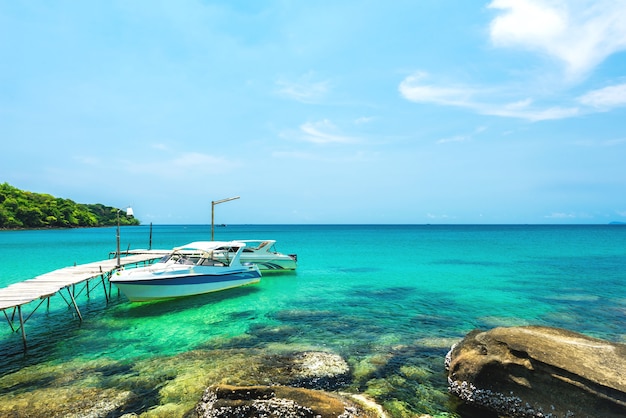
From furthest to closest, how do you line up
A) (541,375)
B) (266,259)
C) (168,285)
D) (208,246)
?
(266,259) → (208,246) → (168,285) → (541,375)

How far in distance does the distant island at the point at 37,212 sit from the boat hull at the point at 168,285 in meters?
87.5

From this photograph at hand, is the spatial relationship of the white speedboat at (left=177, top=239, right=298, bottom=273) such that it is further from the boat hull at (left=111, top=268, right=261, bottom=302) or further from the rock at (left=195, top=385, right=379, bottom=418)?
the rock at (left=195, top=385, right=379, bottom=418)

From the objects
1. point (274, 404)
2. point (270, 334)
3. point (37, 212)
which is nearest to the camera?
point (274, 404)

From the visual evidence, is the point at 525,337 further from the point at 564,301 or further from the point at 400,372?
the point at 564,301

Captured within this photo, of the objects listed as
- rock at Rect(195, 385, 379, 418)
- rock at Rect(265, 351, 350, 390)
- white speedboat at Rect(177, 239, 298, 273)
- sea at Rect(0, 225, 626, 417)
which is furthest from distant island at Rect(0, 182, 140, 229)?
rock at Rect(195, 385, 379, 418)

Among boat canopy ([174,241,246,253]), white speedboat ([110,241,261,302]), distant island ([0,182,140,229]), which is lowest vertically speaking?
white speedboat ([110,241,261,302])

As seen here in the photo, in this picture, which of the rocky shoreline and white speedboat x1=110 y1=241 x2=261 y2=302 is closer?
the rocky shoreline

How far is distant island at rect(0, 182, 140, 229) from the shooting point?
307 feet

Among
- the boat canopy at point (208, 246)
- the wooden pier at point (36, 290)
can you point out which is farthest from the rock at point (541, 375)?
the boat canopy at point (208, 246)

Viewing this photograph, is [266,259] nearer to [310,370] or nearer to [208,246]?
[208,246]

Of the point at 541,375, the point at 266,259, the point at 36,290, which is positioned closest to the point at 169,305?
the point at 36,290

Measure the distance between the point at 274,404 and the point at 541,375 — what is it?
510 centimetres

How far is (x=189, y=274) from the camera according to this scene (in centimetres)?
1719

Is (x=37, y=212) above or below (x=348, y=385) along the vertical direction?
above
